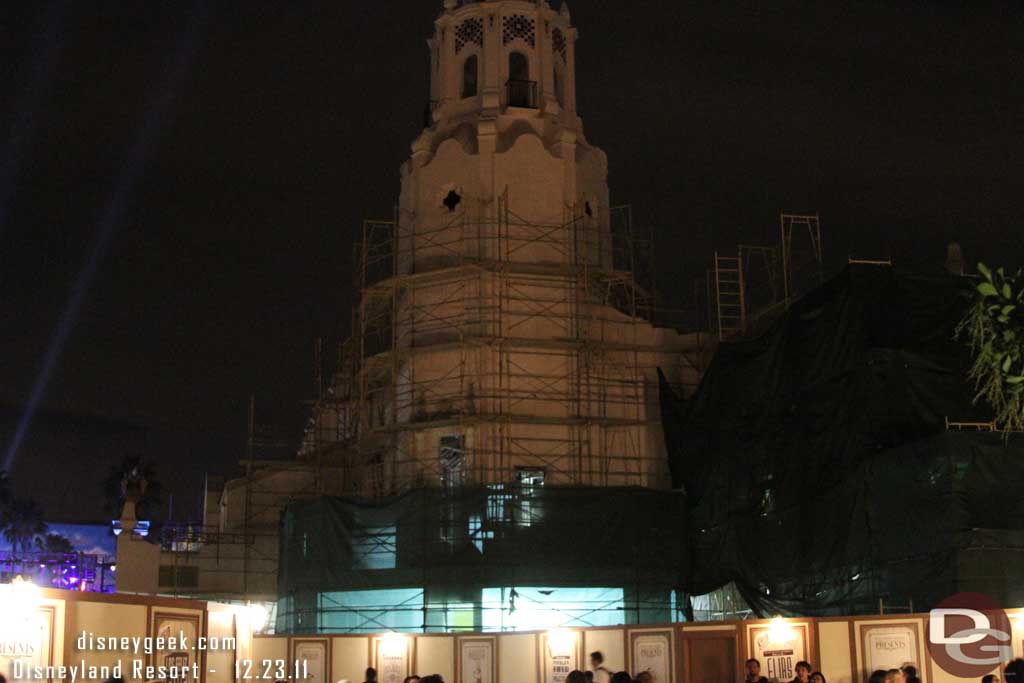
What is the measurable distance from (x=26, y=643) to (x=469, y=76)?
82.2ft

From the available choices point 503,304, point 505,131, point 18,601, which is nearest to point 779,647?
point 18,601

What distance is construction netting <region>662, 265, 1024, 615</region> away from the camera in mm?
23828

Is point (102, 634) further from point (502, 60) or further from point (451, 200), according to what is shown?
point (502, 60)

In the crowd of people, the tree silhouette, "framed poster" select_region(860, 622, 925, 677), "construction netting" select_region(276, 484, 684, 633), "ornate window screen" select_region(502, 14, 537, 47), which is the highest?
Answer: "ornate window screen" select_region(502, 14, 537, 47)

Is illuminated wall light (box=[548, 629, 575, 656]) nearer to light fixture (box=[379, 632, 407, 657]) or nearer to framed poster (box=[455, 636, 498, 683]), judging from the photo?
framed poster (box=[455, 636, 498, 683])

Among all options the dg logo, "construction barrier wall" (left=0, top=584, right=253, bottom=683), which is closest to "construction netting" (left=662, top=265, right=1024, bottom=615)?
the dg logo

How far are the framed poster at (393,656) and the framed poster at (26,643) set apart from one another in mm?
10565

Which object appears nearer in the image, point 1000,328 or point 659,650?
point 1000,328

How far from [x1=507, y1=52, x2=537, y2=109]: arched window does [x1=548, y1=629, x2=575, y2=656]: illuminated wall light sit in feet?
53.6

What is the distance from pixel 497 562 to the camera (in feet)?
99.9

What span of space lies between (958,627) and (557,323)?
15360 millimetres

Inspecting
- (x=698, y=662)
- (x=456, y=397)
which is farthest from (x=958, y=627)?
(x=456, y=397)

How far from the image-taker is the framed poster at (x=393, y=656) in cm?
2470

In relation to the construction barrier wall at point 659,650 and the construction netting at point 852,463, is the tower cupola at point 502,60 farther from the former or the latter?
the construction barrier wall at point 659,650
